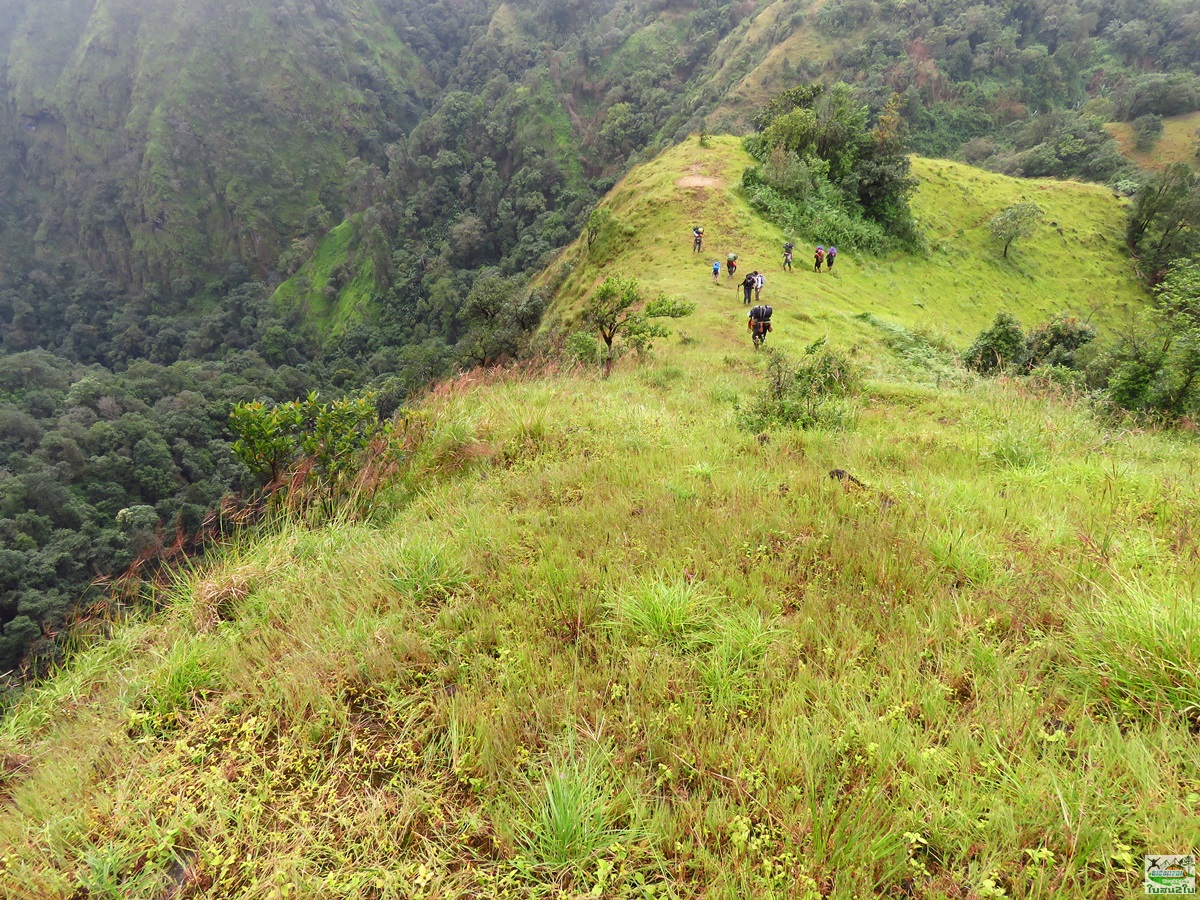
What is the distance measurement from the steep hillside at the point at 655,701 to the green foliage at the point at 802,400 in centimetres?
158

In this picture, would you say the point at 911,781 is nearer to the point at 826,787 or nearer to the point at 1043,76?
the point at 826,787

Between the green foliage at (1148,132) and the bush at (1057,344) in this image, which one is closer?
the bush at (1057,344)

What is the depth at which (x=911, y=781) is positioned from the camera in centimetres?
183

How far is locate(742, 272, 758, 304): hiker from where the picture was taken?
18016mm

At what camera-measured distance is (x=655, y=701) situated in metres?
2.30

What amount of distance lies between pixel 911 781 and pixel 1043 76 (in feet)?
361

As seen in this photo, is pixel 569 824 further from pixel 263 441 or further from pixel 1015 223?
pixel 1015 223

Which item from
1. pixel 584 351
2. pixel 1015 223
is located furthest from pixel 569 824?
pixel 1015 223

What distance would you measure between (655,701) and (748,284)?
1834cm

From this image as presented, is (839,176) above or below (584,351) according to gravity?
above

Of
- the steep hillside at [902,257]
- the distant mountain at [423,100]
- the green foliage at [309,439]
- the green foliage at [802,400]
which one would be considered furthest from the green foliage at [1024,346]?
the distant mountain at [423,100]

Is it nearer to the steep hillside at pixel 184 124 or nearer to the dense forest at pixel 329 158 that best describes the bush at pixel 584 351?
the dense forest at pixel 329 158

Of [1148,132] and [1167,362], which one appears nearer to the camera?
[1167,362]

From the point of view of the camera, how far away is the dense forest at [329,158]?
46.8m
